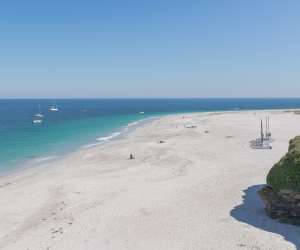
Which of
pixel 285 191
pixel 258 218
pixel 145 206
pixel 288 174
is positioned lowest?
pixel 145 206

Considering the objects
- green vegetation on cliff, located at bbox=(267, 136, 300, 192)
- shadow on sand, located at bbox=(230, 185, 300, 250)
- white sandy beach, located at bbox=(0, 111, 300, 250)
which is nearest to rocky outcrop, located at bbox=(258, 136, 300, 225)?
green vegetation on cliff, located at bbox=(267, 136, 300, 192)

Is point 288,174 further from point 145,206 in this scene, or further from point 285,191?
point 145,206

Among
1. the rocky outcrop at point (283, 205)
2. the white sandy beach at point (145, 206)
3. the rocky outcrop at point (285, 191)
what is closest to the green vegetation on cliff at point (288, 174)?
the rocky outcrop at point (285, 191)

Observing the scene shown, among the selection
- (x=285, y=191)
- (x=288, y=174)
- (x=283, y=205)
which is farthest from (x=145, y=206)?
(x=288, y=174)

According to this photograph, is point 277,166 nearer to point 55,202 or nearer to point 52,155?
point 55,202

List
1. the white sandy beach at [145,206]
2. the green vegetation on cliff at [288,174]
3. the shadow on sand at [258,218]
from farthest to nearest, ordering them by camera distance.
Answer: the green vegetation on cliff at [288,174] → the white sandy beach at [145,206] → the shadow on sand at [258,218]

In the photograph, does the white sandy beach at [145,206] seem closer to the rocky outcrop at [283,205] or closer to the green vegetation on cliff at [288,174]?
the rocky outcrop at [283,205]

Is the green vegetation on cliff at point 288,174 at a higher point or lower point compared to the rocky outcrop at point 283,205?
higher
